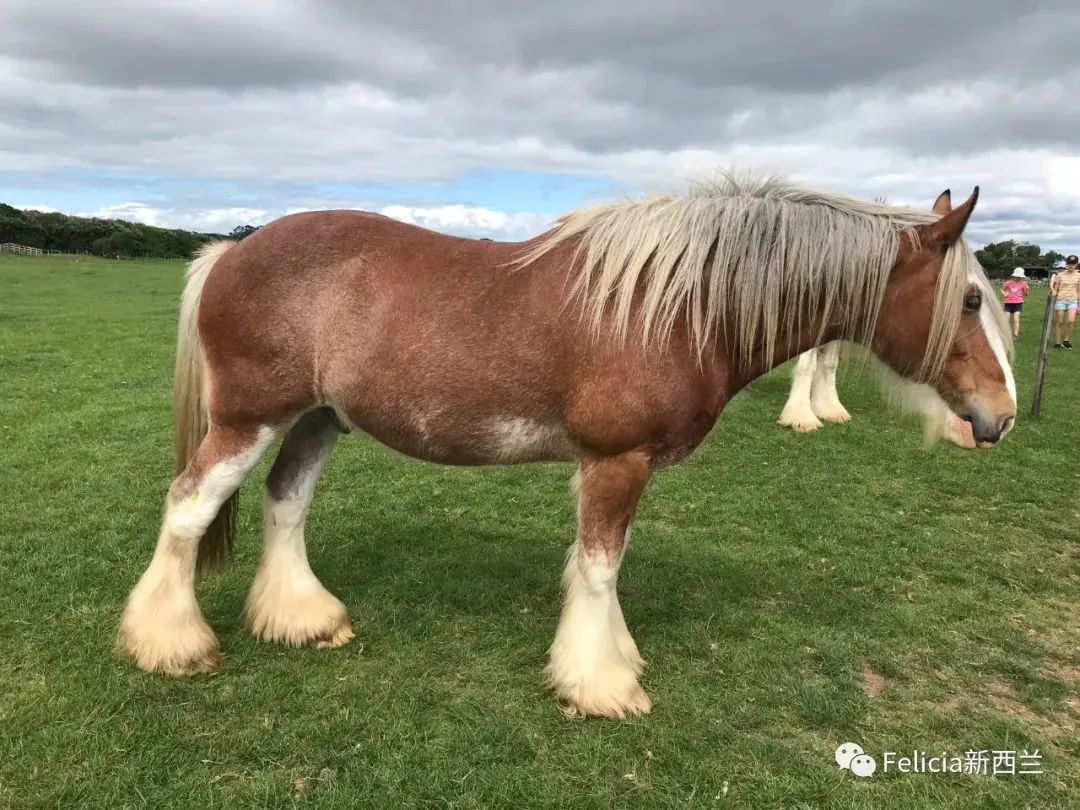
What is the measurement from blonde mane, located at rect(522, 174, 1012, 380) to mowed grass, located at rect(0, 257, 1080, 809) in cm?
110

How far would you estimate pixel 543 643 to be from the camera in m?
3.77

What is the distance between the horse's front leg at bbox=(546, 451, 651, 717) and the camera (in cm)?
312

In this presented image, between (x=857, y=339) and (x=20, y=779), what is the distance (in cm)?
382

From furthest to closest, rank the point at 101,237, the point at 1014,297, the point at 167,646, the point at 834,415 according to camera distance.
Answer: the point at 101,237 → the point at 1014,297 → the point at 834,415 → the point at 167,646

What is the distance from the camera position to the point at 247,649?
363 cm

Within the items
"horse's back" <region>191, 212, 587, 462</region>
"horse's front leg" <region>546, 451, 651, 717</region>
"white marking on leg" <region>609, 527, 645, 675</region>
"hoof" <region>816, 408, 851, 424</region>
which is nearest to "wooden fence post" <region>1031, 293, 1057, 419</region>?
"hoof" <region>816, 408, 851, 424</region>

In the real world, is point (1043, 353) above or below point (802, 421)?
above

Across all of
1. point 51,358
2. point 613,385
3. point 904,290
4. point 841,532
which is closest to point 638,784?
point 613,385

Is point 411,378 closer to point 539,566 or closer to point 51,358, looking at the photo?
point 539,566

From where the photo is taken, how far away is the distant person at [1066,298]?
16000mm

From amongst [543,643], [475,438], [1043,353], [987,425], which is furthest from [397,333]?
[1043,353]

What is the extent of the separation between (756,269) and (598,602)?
5.43 feet

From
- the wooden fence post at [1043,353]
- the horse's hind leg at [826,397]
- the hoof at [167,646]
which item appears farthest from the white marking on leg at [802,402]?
the hoof at [167,646]

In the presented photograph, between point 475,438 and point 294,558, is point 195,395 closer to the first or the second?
point 294,558
